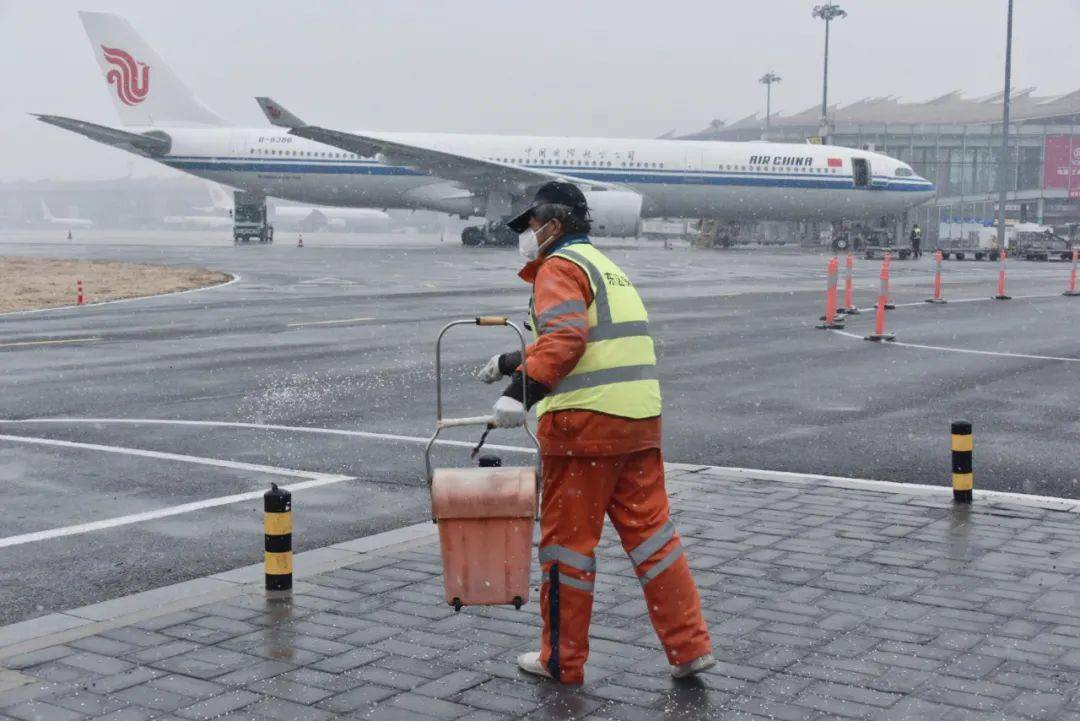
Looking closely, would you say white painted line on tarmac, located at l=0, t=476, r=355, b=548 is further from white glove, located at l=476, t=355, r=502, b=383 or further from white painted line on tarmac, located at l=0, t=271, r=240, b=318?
white painted line on tarmac, located at l=0, t=271, r=240, b=318

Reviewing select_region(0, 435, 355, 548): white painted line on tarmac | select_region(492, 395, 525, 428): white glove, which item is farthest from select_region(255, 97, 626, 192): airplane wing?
select_region(492, 395, 525, 428): white glove

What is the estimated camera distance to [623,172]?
166 feet

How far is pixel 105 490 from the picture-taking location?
9.67 m

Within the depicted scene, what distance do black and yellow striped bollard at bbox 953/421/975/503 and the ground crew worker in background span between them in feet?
12.3

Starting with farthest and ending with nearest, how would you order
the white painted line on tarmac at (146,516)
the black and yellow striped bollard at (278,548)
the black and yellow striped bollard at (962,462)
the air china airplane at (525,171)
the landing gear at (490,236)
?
the landing gear at (490,236) → the air china airplane at (525,171) → the black and yellow striped bollard at (962,462) → the white painted line on tarmac at (146,516) → the black and yellow striped bollard at (278,548)

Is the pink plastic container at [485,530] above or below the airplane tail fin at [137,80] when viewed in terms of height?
below

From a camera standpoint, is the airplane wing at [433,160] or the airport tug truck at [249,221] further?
the airport tug truck at [249,221]

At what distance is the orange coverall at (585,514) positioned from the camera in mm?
5621

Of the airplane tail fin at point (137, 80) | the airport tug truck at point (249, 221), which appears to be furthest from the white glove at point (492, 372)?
the airport tug truck at point (249, 221)

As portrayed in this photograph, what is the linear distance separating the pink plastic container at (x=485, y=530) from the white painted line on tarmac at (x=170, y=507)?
3.56 m

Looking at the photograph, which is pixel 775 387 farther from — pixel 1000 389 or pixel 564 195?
pixel 564 195

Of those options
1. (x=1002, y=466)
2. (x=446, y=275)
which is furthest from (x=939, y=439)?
(x=446, y=275)

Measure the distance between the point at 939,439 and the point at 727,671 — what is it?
263 inches

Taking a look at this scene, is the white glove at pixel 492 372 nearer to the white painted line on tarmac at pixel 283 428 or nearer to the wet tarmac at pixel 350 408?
the wet tarmac at pixel 350 408
